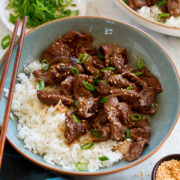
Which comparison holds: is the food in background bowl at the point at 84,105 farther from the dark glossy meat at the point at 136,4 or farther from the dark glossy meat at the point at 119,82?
the dark glossy meat at the point at 136,4

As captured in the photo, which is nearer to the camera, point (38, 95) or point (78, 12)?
point (38, 95)

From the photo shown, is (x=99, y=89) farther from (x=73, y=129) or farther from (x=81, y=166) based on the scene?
(x=81, y=166)

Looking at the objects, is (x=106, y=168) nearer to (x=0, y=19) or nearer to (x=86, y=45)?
(x=86, y=45)

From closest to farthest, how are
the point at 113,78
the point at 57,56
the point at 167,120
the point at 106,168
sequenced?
the point at 106,168, the point at 167,120, the point at 113,78, the point at 57,56

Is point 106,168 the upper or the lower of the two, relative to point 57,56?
lower

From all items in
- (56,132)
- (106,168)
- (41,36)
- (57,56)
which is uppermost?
(41,36)

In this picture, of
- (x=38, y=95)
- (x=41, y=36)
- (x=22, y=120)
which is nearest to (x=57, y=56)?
(x=41, y=36)
